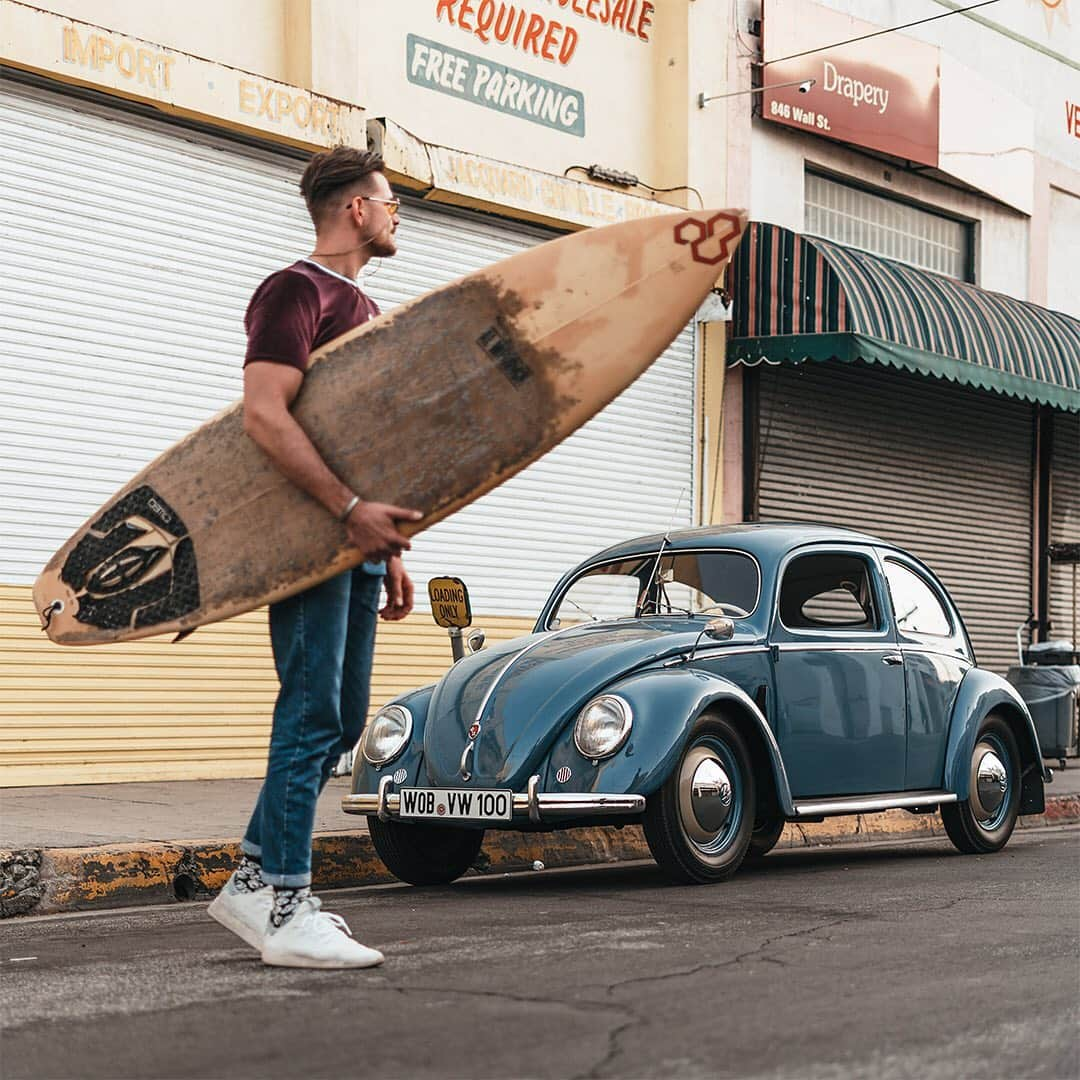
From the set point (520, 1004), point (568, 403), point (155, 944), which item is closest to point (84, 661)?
point (155, 944)

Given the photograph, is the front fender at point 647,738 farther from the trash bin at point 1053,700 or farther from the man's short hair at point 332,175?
the trash bin at point 1053,700

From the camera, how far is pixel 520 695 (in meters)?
7.11

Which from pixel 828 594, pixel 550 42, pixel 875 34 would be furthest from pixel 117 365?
pixel 875 34

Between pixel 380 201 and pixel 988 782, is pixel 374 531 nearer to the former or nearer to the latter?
pixel 380 201

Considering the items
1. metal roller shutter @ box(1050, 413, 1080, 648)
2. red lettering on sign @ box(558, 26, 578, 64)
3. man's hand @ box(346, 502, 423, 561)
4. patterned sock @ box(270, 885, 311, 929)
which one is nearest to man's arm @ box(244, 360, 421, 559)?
man's hand @ box(346, 502, 423, 561)

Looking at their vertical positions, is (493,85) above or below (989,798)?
above

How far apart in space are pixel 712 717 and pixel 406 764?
1258mm

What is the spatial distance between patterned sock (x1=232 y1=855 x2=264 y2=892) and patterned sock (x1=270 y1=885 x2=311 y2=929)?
0.40ft

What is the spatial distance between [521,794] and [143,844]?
5.78 ft

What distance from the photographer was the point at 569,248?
5105mm

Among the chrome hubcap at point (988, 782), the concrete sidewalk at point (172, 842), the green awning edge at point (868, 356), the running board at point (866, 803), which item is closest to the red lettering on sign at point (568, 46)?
the green awning edge at point (868, 356)

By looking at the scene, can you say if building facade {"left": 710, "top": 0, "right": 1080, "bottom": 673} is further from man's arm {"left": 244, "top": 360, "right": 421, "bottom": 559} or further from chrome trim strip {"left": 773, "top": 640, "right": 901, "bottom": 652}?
man's arm {"left": 244, "top": 360, "right": 421, "bottom": 559}

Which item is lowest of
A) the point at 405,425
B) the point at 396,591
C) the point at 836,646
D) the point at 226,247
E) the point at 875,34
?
the point at 836,646

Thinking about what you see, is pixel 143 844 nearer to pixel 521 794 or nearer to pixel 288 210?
pixel 521 794
